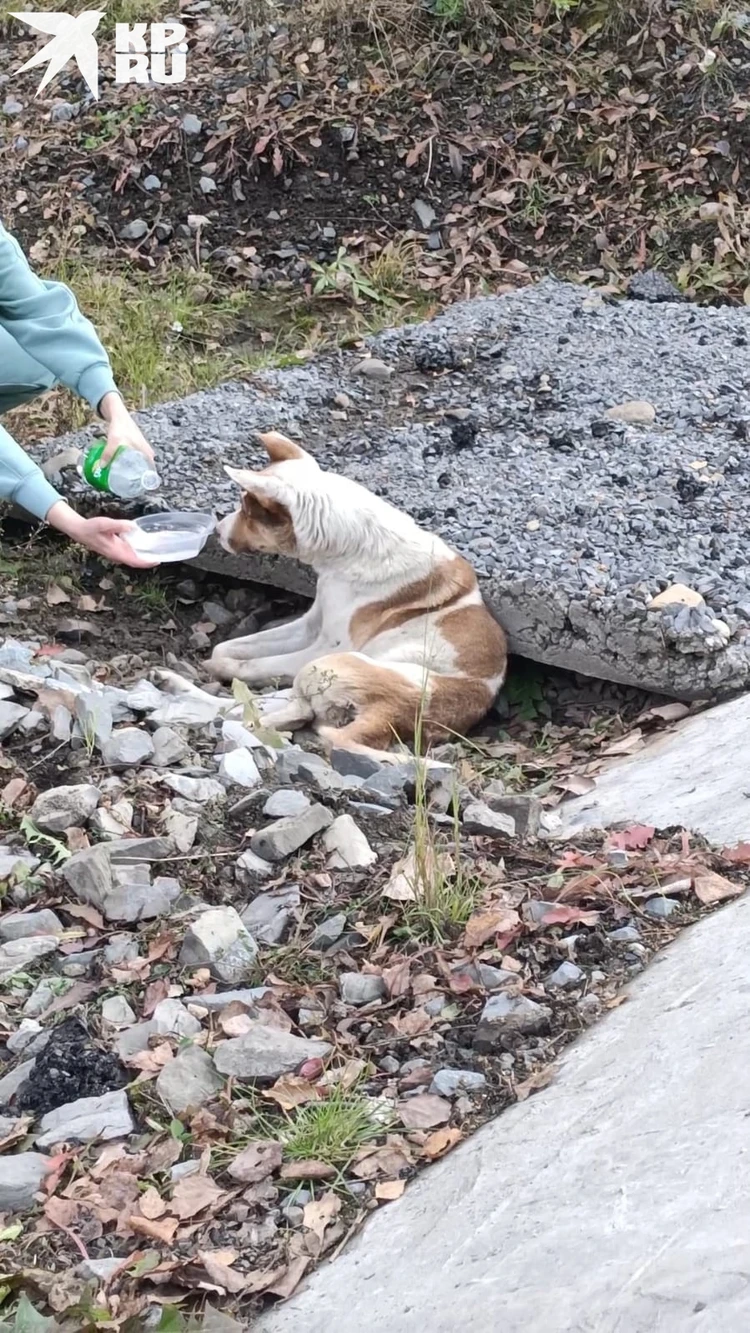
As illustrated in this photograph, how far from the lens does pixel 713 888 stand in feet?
11.6

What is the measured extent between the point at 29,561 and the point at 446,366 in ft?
9.03

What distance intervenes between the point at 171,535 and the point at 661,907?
2.96m

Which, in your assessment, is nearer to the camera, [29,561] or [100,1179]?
[100,1179]

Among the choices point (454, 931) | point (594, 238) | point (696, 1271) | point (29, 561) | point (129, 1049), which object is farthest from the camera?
point (594, 238)

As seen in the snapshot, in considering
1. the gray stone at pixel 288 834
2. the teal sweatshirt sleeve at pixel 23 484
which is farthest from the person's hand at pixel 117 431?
the gray stone at pixel 288 834

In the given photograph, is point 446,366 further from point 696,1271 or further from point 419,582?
point 696,1271

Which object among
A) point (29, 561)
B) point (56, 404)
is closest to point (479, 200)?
point (56, 404)

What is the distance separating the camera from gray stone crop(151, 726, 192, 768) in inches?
179

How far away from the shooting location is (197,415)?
299 inches

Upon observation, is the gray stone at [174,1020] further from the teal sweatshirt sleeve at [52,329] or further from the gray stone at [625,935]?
the teal sweatshirt sleeve at [52,329]

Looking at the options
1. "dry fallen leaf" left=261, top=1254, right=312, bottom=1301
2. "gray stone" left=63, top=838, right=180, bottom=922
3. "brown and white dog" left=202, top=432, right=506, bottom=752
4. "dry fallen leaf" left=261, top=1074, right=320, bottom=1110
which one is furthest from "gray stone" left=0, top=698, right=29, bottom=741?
"dry fallen leaf" left=261, top=1254, right=312, bottom=1301

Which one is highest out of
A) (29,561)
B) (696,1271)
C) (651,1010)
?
(696,1271)

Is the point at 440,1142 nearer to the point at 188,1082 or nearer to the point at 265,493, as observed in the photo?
the point at 188,1082

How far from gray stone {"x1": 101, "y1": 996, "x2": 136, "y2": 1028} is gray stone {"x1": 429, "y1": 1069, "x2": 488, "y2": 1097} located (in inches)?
31.2
